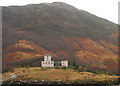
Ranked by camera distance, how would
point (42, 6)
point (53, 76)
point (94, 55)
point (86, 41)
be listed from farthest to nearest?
point (42, 6) < point (86, 41) < point (94, 55) < point (53, 76)

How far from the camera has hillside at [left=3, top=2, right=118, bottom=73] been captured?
43109 mm

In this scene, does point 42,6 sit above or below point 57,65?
above

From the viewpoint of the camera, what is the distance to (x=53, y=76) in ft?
87.5

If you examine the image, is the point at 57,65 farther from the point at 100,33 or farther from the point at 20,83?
the point at 100,33

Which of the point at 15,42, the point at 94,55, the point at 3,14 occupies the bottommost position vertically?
the point at 94,55

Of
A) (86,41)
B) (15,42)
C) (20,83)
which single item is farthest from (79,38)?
(20,83)

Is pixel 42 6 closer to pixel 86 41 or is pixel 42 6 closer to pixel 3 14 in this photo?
pixel 3 14

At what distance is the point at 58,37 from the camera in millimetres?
54281

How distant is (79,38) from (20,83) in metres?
33.7

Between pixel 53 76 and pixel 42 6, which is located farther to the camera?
pixel 42 6

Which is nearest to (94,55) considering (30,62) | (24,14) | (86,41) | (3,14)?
(86,41)

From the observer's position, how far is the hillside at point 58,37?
43109mm

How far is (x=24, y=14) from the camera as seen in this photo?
6444 cm

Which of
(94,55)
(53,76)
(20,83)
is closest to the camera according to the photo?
(20,83)
